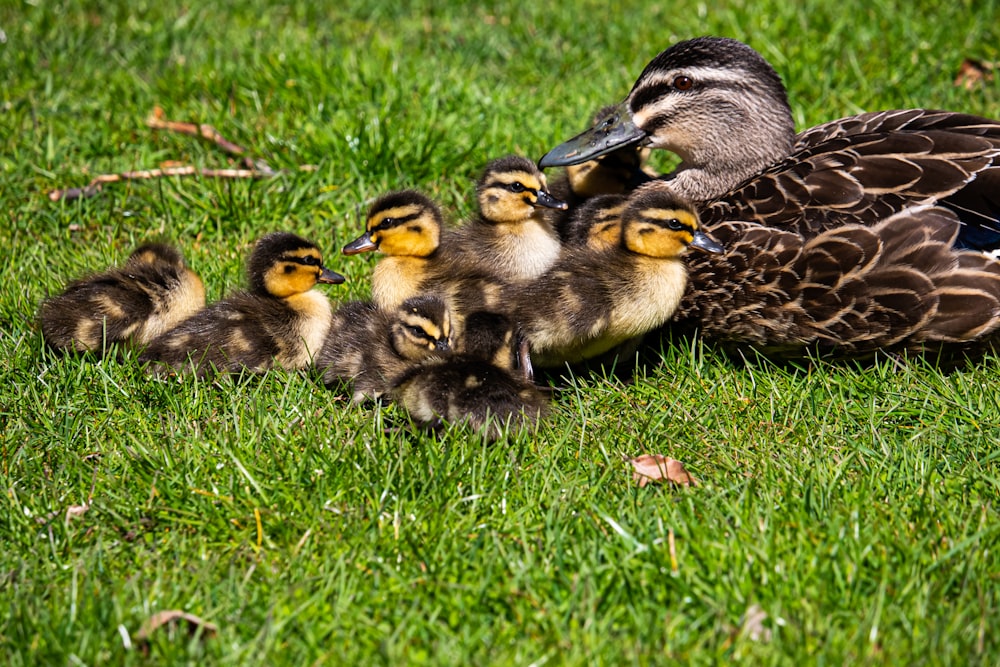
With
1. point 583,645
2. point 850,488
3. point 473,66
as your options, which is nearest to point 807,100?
point 473,66

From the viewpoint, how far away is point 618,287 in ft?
13.8

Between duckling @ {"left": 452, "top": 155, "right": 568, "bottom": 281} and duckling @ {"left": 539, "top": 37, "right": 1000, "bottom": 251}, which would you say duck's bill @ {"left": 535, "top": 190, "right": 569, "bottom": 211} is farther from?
duckling @ {"left": 539, "top": 37, "right": 1000, "bottom": 251}

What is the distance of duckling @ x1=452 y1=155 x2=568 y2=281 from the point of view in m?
4.55

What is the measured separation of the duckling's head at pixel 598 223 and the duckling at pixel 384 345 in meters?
0.74

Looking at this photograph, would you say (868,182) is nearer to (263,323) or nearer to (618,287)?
(618,287)

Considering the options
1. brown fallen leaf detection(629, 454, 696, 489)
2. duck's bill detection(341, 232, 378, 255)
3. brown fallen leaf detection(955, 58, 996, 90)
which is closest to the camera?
brown fallen leaf detection(629, 454, 696, 489)

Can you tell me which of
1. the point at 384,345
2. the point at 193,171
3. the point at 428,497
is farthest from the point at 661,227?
the point at 193,171

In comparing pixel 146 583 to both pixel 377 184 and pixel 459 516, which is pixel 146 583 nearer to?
pixel 459 516

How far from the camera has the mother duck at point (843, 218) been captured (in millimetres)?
4152

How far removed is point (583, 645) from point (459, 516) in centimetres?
68

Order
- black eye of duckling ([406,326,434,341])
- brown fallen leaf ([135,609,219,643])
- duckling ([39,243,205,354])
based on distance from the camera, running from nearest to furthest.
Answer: brown fallen leaf ([135,609,219,643]) → black eye of duckling ([406,326,434,341]) → duckling ([39,243,205,354])

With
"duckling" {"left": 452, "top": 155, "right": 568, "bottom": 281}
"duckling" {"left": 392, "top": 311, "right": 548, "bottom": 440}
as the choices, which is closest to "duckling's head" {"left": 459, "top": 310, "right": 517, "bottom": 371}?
"duckling" {"left": 392, "top": 311, "right": 548, "bottom": 440}

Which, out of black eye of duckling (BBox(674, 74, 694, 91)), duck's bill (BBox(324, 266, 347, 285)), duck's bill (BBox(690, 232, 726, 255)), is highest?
black eye of duckling (BBox(674, 74, 694, 91))

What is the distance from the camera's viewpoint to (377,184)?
19.4 ft
